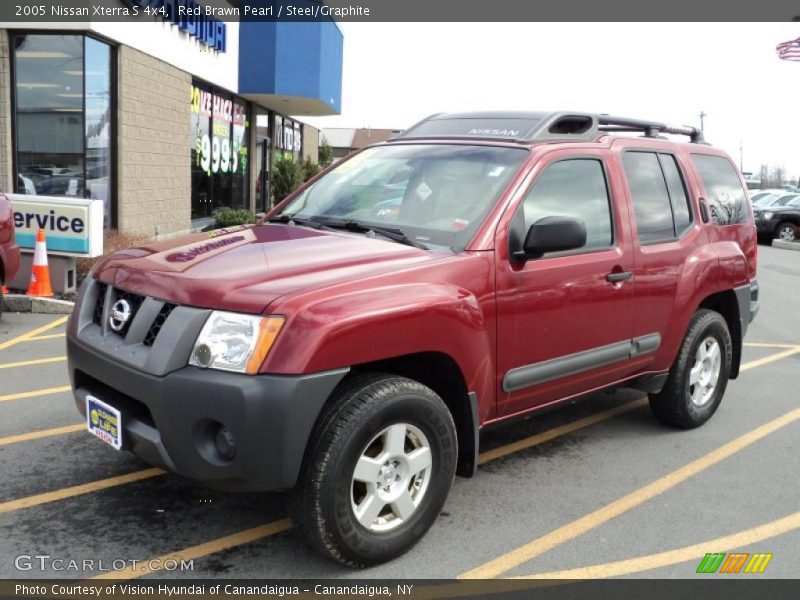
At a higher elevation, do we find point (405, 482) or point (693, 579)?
point (405, 482)

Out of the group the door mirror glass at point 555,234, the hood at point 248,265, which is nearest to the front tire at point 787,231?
the door mirror glass at point 555,234

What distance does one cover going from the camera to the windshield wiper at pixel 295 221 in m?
4.26

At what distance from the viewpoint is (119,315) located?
3.48 metres

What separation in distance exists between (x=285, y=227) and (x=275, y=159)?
23.1 metres

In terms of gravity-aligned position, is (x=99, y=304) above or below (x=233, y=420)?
above

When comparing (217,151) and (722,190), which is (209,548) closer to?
(722,190)

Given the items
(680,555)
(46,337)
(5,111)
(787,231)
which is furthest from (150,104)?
(787,231)

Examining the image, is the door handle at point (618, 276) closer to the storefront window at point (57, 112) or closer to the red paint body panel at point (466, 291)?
the red paint body panel at point (466, 291)

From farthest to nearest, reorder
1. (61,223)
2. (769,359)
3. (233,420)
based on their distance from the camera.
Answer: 1. (61,223)
2. (769,359)
3. (233,420)

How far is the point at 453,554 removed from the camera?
3.60 meters

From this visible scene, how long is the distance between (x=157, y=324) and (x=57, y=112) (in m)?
10.9

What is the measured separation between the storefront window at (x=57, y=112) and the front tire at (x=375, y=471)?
1104 centimetres

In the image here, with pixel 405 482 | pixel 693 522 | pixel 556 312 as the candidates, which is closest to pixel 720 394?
pixel 693 522

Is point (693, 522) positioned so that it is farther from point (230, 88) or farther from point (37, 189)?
point (230, 88)
